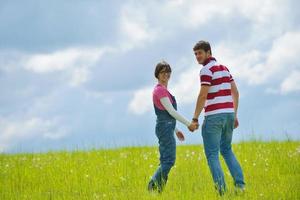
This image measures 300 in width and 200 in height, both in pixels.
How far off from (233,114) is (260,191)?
5.92 feet

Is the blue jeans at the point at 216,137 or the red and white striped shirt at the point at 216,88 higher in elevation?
the red and white striped shirt at the point at 216,88

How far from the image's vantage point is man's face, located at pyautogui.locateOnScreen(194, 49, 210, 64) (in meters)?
9.38

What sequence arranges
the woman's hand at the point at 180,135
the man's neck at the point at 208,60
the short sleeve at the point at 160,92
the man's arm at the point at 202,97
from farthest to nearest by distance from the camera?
1. the woman's hand at the point at 180,135
2. the short sleeve at the point at 160,92
3. the man's neck at the point at 208,60
4. the man's arm at the point at 202,97

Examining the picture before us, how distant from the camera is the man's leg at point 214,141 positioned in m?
9.15

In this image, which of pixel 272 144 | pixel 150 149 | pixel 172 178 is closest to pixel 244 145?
pixel 272 144

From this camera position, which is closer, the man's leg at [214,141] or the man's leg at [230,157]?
the man's leg at [214,141]

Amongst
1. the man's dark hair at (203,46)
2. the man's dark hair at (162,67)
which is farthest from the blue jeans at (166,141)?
the man's dark hair at (203,46)

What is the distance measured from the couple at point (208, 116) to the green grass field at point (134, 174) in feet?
1.46

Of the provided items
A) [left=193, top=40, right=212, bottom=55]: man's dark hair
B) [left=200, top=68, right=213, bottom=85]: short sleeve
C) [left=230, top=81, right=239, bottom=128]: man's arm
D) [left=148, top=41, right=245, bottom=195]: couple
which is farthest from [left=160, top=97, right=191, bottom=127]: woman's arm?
[left=230, top=81, right=239, bottom=128]: man's arm

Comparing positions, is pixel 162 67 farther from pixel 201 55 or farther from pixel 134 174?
pixel 134 174

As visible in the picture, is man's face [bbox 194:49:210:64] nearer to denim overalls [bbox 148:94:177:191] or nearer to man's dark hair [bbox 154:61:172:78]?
man's dark hair [bbox 154:61:172:78]

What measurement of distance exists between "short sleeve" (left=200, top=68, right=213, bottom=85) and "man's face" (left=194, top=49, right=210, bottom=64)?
0.27 m

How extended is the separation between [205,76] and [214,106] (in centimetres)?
52

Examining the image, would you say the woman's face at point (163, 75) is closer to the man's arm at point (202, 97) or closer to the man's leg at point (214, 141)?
the man's arm at point (202, 97)
